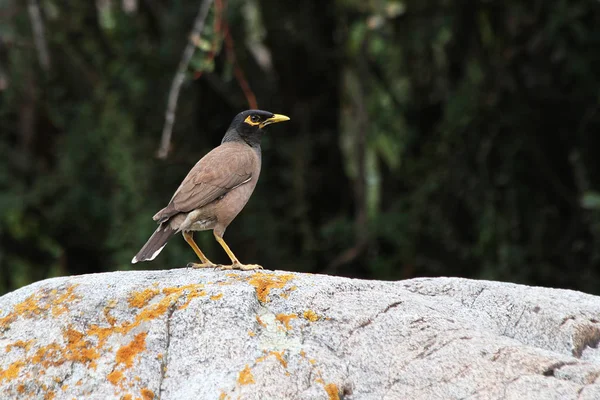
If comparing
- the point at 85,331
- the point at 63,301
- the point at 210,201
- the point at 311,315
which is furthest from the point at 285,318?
the point at 210,201

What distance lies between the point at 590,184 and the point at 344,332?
497 cm

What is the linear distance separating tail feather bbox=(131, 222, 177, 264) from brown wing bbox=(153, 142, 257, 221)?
70 mm

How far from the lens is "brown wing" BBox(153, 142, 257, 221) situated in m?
5.32

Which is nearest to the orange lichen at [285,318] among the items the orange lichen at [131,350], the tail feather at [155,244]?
the orange lichen at [131,350]

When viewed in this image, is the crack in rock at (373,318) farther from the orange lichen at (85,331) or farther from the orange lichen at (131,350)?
the orange lichen at (131,350)

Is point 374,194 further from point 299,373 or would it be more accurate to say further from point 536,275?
point 299,373

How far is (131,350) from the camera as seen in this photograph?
153 inches

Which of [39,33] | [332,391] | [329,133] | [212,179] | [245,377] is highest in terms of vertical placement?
[39,33]

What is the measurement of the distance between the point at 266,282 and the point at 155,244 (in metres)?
1.16

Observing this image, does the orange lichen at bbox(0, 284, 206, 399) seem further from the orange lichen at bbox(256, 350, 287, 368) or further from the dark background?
the dark background

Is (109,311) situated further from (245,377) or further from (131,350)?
(245,377)

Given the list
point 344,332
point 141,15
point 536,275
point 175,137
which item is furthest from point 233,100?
point 344,332

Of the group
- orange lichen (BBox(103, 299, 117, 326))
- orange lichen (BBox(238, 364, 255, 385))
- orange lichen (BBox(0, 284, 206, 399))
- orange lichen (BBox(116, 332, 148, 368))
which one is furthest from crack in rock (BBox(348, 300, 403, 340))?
orange lichen (BBox(103, 299, 117, 326))

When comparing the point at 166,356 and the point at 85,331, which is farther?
the point at 85,331
